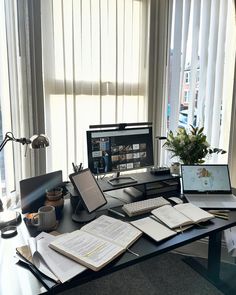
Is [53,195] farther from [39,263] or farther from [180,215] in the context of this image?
[180,215]

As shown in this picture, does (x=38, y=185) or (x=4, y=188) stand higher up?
(x=38, y=185)

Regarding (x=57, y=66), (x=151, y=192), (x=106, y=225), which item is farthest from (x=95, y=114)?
(x=106, y=225)

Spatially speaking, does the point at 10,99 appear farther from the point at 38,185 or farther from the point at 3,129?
the point at 38,185

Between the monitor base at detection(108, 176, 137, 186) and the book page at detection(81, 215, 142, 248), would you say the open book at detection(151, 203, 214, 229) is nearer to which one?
the book page at detection(81, 215, 142, 248)

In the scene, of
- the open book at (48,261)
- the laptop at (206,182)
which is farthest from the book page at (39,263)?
the laptop at (206,182)

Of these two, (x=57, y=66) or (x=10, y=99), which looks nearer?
(x=10, y=99)

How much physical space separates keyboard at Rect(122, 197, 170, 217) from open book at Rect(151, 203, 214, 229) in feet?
0.20

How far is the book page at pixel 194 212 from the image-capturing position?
143 cm

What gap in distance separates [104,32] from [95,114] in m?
0.71

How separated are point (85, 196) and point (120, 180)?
18.3 inches

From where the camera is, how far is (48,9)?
196 cm

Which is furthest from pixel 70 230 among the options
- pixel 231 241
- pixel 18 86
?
pixel 231 241

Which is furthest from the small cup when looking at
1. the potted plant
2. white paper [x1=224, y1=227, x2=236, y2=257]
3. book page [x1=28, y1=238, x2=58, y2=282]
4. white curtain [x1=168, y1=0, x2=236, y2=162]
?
white curtain [x1=168, y1=0, x2=236, y2=162]

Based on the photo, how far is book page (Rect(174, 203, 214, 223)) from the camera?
1429mm
